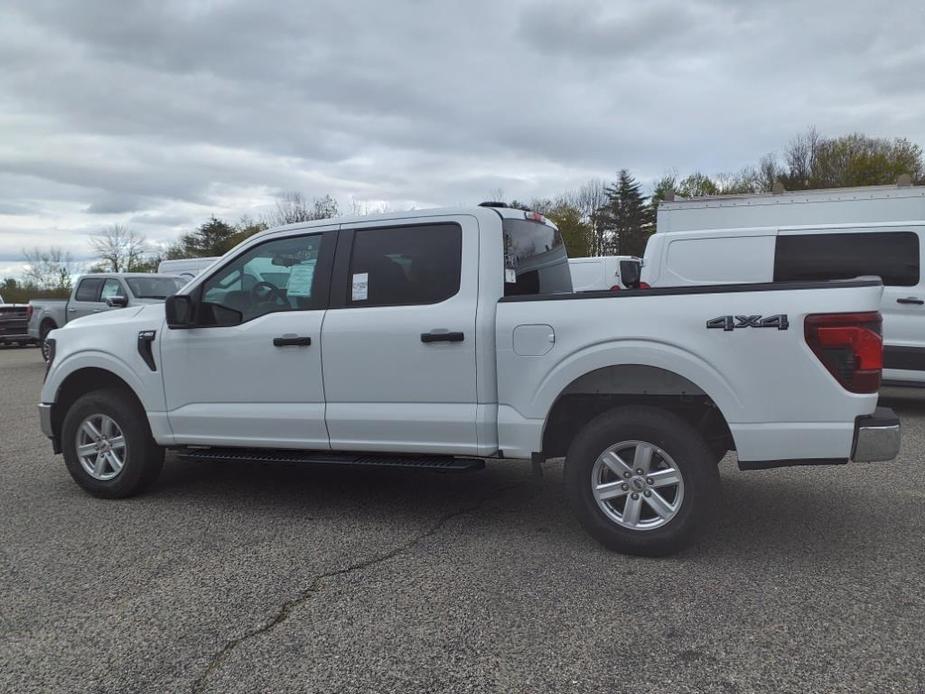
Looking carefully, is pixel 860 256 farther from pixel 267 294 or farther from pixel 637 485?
pixel 267 294

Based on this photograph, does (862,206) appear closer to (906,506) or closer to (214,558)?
(906,506)

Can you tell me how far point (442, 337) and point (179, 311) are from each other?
185cm

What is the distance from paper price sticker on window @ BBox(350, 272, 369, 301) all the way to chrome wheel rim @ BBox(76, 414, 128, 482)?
2041 mm

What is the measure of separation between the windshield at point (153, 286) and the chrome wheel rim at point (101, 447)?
9861mm

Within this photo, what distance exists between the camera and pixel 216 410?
16.5 ft

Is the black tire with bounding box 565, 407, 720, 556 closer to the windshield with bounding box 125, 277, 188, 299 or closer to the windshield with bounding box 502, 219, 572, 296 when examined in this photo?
the windshield with bounding box 502, 219, 572, 296

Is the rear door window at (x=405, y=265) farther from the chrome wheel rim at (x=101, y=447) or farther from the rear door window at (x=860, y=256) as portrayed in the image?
the rear door window at (x=860, y=256)

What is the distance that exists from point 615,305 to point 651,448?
0.78 meters

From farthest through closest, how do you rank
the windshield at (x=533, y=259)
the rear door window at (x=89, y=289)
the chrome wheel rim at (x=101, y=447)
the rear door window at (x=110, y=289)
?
1. the rear door window at (x=89, y=289)
2. the rear door window at (x=110, y=289)
3. the chrome wheel rim at (x=101, y=447)
4. the windshield at (x=533, y=259)

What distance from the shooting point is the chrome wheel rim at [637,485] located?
13.0 feet

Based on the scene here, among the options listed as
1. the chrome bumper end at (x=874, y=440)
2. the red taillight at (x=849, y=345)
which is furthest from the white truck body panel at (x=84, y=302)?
the chrome bumper end at (x=874, y=440)

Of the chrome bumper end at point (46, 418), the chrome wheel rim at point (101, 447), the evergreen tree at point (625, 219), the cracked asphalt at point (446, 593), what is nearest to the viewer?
the cracked asphalt at point (446, 593)

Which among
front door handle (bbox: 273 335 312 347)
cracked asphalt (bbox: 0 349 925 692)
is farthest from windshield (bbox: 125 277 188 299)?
front door handle (bbox: 273 335 312 347)

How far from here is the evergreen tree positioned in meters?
59.9
